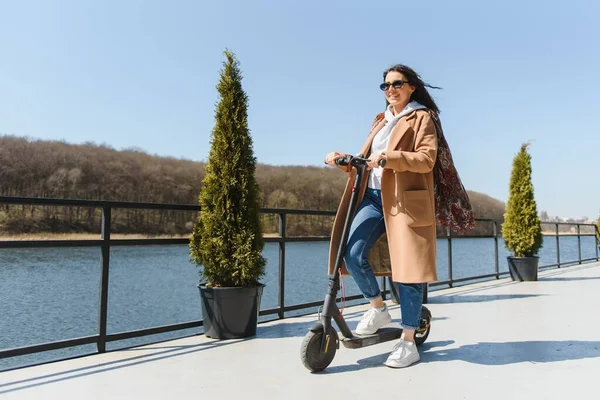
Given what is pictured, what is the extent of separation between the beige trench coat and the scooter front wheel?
0.36 m

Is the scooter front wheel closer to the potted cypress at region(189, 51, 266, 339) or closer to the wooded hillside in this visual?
the potted cypress at region(189, 51, 266, 339)

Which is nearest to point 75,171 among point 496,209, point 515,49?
point 515,49

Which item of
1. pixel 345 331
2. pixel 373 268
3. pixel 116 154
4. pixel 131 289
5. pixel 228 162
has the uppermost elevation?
pixel 116 154

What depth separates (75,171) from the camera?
25531mm

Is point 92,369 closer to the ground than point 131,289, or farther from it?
farther from it

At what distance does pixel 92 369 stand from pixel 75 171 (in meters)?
27.0

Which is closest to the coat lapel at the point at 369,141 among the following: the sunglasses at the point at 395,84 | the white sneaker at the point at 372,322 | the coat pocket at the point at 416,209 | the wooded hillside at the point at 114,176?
the sunglasses at the point at 395,84

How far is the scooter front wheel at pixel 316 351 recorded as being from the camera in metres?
1.84

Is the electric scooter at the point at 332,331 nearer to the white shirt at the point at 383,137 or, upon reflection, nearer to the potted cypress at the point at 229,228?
the white shirt at the point at 383,137

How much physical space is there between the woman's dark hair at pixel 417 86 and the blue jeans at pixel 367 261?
22.3 inches

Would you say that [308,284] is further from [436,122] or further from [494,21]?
[436,122]

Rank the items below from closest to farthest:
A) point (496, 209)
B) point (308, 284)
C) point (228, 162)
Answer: point (228, 162) → point (308, 284) → point (496, 209)

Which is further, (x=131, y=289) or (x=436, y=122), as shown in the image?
(x=131, y=289)

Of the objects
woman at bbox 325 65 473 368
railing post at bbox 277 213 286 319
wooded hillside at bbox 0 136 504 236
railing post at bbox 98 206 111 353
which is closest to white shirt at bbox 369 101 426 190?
woman at bbox 325 65 473 368
